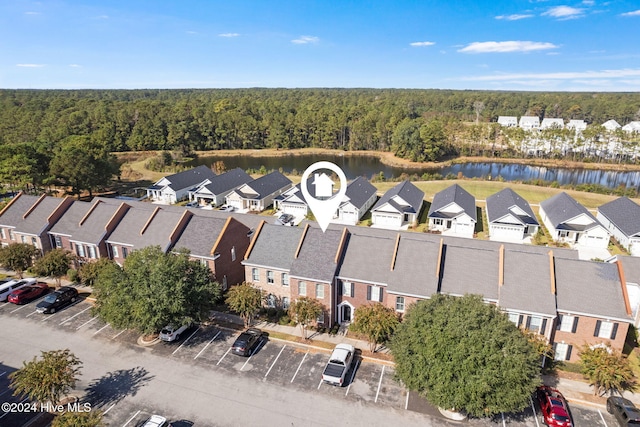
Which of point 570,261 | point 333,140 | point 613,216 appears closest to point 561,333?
point 570,261

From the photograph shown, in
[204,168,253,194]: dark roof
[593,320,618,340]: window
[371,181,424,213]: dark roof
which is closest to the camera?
[593,320,618,340]: window

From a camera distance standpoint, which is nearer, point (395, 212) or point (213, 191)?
point (395, 212)

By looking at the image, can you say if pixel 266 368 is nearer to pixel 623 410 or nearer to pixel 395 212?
pixel 623 410

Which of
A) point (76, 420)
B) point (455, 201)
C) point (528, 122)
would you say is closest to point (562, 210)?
point (455, 201)

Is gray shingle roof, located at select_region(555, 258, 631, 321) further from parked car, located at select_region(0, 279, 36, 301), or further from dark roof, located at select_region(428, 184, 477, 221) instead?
parked car, located at select_region(0, 279, 36, 301)

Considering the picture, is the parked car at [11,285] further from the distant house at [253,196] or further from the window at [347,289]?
the distant house at [253,196]

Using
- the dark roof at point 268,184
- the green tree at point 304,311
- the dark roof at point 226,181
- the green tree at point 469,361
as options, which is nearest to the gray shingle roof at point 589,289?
the green tree at point 469,361

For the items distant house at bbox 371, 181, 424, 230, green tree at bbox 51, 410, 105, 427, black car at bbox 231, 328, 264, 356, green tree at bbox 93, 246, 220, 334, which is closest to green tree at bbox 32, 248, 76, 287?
green tree at bbox 93, 246, 220, 334
